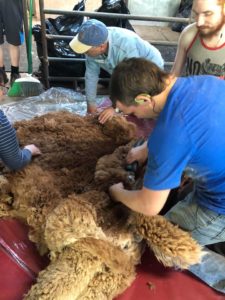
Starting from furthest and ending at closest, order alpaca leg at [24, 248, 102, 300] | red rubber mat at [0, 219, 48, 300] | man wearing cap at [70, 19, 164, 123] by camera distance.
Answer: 1. man wearing cap at [70, 19, 164, 123]
2. red rubber mat at [0, 219, 48, 300]
3. alpaca leg at [24, 248, 102, 300]

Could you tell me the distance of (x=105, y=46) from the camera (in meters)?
1.64

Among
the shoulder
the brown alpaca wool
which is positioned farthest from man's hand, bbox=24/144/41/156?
the shoulder

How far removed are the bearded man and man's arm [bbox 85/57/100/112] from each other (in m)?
0.48

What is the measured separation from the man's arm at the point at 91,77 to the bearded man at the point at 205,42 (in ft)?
1.59

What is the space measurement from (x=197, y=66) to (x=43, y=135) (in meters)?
0.77

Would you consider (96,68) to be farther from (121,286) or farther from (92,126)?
(121,286)

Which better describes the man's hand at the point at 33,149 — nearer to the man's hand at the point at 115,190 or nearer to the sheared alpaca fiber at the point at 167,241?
the man's hand at the point at 115,190

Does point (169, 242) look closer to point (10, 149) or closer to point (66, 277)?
point (66, 277)

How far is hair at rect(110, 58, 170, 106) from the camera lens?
2.83 feet

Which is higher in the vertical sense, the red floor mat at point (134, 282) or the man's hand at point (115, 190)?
the man's hand at point (115, 190)

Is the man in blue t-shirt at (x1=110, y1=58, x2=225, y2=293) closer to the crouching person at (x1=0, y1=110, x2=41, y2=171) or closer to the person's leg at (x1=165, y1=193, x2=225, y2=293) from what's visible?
the person's leg at (x1=165, y1=193, x2=225, y2=293)

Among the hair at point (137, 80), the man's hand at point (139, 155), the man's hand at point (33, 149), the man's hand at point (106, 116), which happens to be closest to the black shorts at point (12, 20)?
the man's hand at point (106, 116)

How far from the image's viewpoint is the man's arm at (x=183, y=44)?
145cm

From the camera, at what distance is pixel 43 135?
160cm
